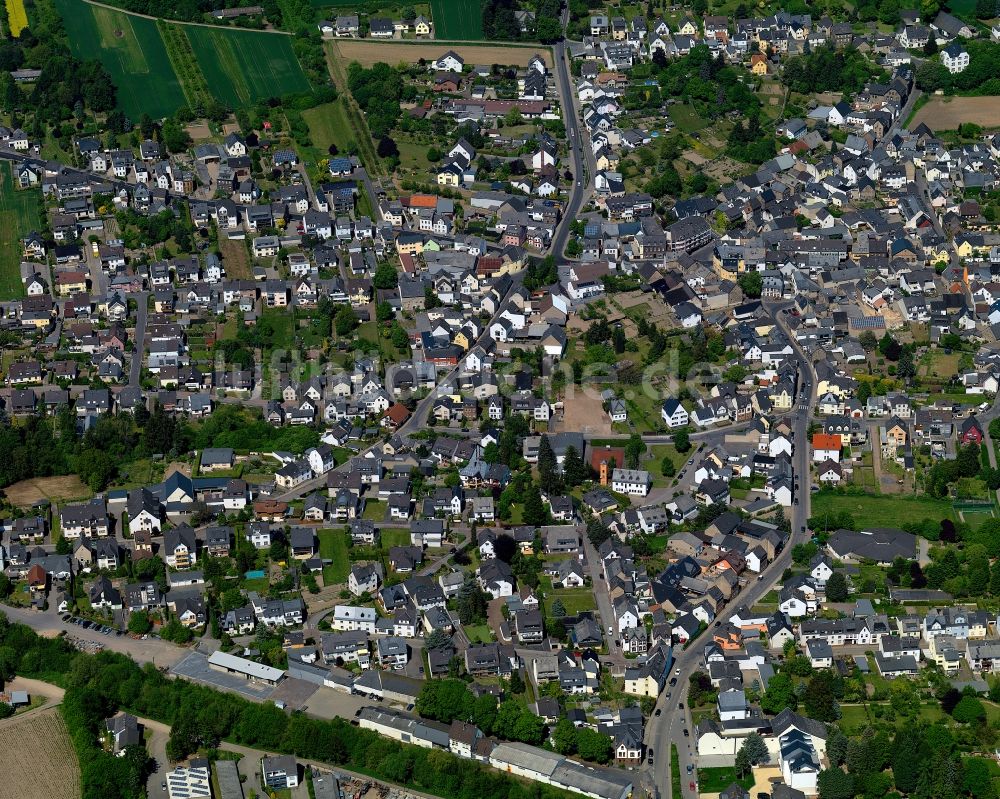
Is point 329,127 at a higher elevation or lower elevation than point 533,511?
higher

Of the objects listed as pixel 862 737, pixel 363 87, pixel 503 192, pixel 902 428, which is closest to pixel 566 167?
pixel 503 192

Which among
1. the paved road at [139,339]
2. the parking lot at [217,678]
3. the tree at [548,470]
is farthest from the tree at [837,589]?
the paved road at [139,339]

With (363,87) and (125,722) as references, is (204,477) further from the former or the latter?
(363,87)

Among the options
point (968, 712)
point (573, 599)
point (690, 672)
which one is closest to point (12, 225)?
point (573, 599)

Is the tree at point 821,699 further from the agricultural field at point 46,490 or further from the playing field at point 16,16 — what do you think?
the playing field at point 16,16

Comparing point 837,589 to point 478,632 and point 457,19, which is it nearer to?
point 478,632

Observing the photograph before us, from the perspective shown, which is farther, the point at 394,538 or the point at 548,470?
the point at 548,470

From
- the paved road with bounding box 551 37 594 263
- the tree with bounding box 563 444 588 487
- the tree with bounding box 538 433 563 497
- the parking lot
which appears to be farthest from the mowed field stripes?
the parking lot
